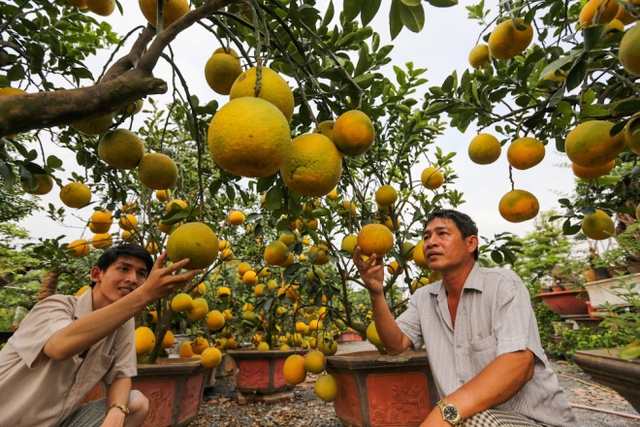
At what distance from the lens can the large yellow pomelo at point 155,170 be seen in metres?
1.34

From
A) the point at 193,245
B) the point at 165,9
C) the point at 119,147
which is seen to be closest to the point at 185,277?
the point at 193,245

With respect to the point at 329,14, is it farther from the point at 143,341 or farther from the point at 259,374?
the point at 259,374

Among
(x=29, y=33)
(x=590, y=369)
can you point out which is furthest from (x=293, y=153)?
(x=29, y=33)

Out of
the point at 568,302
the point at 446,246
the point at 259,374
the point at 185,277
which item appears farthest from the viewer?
the point at 568,302

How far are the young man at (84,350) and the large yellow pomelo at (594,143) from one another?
1.32 meters

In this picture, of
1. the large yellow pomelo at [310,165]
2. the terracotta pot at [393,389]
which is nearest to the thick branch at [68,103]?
the large yellow pomelo at [310,165]

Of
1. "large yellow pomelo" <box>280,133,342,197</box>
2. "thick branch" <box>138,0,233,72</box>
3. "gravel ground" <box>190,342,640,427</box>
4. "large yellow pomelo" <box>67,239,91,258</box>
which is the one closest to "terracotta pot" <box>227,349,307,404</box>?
"gravel ground" <box>190,342,640,427</box>

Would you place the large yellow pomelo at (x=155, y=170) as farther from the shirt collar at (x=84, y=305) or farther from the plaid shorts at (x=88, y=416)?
the plaid shorts at (x=88, y=416)

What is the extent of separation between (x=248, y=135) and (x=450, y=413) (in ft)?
3.91

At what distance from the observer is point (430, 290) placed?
2.00 m

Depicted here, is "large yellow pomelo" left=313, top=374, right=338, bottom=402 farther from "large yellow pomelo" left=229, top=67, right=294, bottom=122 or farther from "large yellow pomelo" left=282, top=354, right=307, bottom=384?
"large yellow pomelo" left=229, top=67, right=294, bottom=122

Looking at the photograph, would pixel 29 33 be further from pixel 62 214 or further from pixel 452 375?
pixel 452 375

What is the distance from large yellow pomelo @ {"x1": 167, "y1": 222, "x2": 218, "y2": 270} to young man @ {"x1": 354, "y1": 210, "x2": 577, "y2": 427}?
2.61 ft

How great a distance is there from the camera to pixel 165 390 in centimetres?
268
